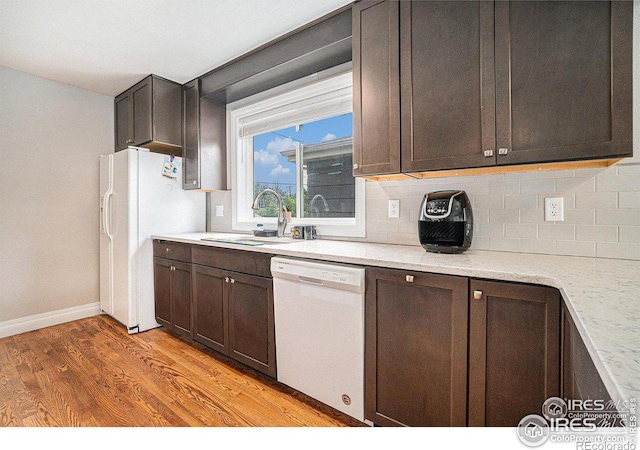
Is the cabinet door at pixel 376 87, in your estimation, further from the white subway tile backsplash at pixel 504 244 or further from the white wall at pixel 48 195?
the white wall at pixel 48 195

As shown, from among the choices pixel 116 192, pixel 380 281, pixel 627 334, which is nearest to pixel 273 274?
pixel 380 281

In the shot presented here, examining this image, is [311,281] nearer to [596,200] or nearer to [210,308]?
[210,308]

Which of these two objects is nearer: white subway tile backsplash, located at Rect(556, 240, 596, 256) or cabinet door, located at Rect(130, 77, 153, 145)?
white subway tile backsplash, located at Rect(556, 240, 596, 256)

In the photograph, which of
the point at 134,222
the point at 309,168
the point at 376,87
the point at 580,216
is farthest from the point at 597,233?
the point at 134,222

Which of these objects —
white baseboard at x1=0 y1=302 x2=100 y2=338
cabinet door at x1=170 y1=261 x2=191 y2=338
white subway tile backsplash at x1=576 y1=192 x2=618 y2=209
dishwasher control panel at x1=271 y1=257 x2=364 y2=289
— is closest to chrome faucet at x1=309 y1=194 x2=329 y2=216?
dishwasher control panel at x1=271 y1=257 x2=364 y2=289

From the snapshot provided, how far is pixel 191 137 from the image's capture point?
124 inches

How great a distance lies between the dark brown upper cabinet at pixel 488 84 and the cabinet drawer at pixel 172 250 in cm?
162

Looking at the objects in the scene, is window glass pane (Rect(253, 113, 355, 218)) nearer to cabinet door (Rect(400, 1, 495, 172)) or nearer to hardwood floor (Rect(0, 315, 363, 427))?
cabinet door (Rect(400, 1, 495, 172))

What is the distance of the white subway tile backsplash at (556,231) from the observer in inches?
62.2

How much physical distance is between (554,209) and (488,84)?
0.72 m

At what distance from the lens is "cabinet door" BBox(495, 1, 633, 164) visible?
1.26 m

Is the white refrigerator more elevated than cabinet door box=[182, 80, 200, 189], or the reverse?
cabinet door box=[182, 80, 200, 189]

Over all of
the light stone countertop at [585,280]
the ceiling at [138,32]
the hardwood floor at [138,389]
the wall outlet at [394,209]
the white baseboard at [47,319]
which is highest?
the ceiling at [138,32]

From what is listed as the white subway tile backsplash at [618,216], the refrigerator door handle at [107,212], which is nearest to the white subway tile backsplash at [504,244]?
the white subway tile backsplash at [618,216]
